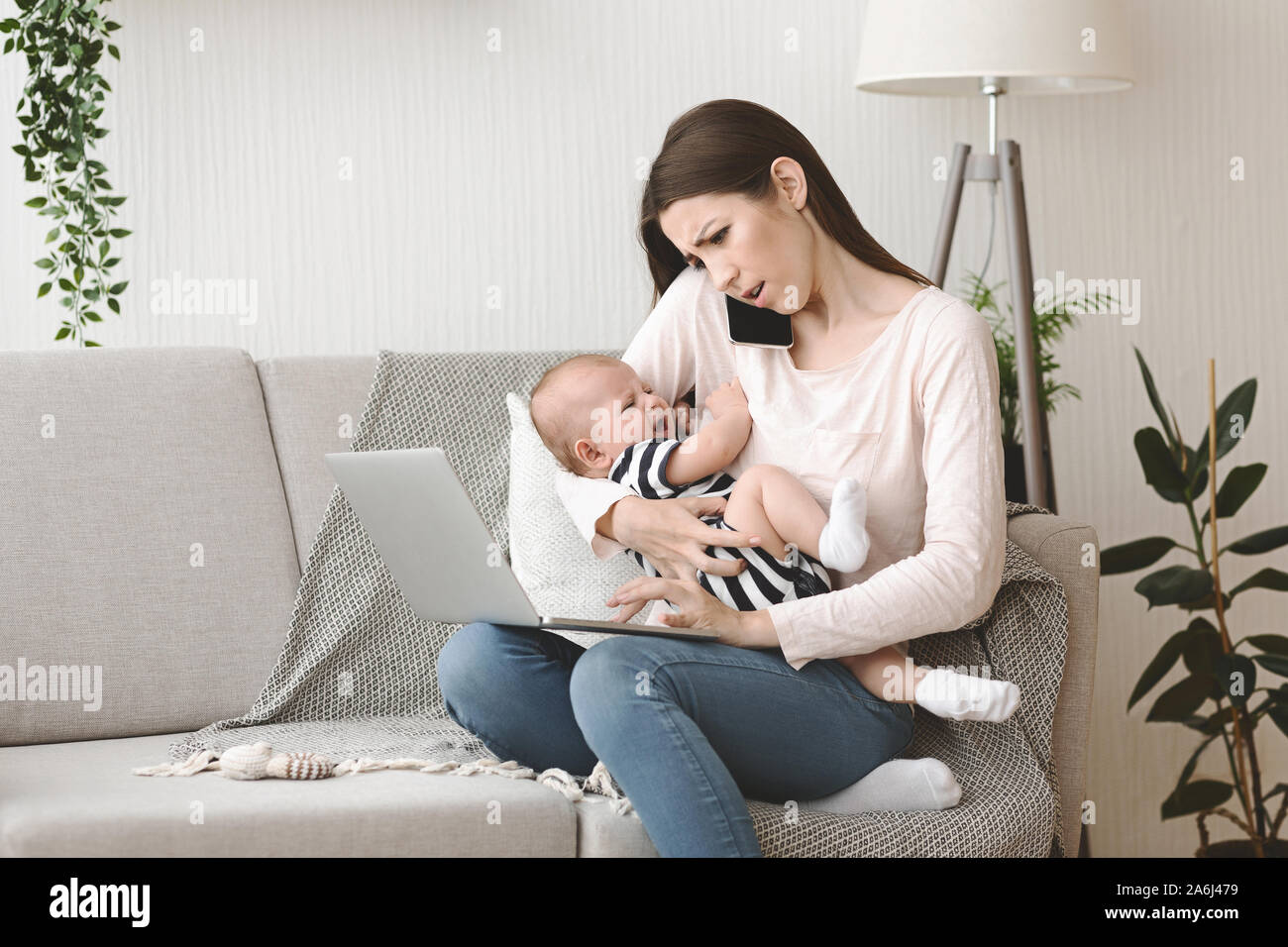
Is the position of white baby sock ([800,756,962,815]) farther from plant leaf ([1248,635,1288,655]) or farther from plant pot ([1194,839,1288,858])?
plant pot ([1194,839,1288,858])

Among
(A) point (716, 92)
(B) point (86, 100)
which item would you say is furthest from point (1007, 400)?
(B) point (86, 100)

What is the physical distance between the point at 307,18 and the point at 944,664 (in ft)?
5.00

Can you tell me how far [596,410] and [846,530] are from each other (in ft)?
1.27

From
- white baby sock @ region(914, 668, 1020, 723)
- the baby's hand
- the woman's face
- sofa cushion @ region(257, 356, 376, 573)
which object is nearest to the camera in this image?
white baby sock @ region(914, 668, 1020, 723)

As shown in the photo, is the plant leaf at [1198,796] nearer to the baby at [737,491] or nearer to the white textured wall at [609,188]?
the white textured wall at [609,188]

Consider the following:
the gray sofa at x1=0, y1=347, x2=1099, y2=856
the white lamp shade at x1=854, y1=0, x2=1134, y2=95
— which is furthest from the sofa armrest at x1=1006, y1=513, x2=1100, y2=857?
Answer: the white lamp shade at x1=854, y1=0, x2=1134, y2=95

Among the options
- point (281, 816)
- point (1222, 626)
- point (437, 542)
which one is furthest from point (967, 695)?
point (1222, 626)

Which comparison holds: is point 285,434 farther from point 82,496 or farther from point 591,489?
point 591,489

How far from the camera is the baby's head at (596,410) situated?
1.62 m

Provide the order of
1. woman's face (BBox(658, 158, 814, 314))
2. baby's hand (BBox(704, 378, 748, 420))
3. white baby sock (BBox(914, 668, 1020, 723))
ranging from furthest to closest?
1. baby's hand (BBox(704, 378, 748, 420))
2. woman's face (BBox(658, 158, 814, 314))
3. white baby sock (BBox(914, 668, 1020, 723))

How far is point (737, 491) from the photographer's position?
1.46 m

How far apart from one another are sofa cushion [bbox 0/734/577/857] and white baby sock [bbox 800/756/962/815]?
0.94 ft

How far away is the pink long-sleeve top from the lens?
4.45 feet

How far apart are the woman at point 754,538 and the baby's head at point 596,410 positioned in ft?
0.16
